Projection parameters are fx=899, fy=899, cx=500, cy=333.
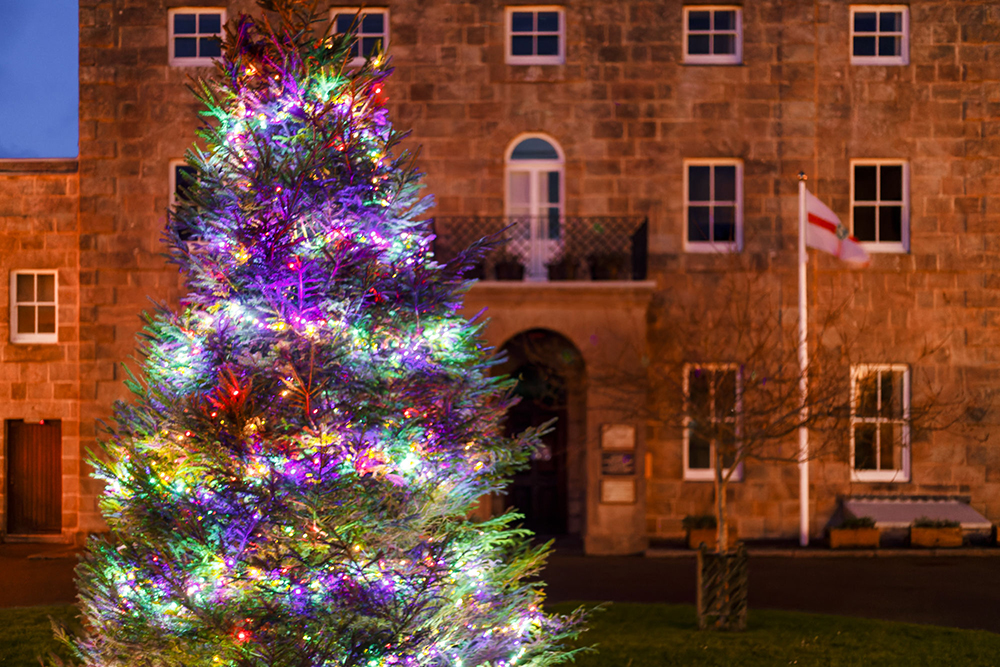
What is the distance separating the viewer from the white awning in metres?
14.8

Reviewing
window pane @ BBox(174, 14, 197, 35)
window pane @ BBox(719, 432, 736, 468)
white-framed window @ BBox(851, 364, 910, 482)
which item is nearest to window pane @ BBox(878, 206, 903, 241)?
white-framed window @ BBox(851, 364, 910, 482)

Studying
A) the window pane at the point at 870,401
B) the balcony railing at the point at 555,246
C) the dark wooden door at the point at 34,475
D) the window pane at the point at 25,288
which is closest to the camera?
the balcony railing at the point at 555,246

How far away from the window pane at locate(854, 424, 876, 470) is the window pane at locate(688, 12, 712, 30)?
7.51 meters

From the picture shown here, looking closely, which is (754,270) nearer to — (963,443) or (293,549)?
(963,443)

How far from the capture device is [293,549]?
462cm

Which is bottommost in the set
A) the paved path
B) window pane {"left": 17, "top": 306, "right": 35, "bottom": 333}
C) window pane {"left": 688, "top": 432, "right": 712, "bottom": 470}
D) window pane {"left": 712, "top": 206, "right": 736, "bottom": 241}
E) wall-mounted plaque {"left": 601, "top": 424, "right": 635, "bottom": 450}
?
the paved path

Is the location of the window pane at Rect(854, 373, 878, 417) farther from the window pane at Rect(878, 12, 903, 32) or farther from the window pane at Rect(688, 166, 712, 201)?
the window pane at Rect(878, 12, 903, 32)

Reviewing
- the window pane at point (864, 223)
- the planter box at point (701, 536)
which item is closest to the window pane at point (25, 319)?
the planter box at point (701, 536)

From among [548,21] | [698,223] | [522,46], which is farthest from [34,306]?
[698,223]

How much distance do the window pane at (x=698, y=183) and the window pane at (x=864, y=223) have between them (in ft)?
8.76

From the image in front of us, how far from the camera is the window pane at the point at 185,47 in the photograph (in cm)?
1579

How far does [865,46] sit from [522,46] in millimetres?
6031

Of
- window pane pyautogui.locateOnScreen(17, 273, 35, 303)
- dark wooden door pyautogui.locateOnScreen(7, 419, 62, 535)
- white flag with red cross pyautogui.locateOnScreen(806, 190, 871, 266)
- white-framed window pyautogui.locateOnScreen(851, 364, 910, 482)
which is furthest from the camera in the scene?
window pane pyautogui.locateOnScreen(17, 273, 35, 303)

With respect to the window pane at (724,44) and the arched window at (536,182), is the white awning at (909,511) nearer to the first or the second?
the arched window at (536,182)
